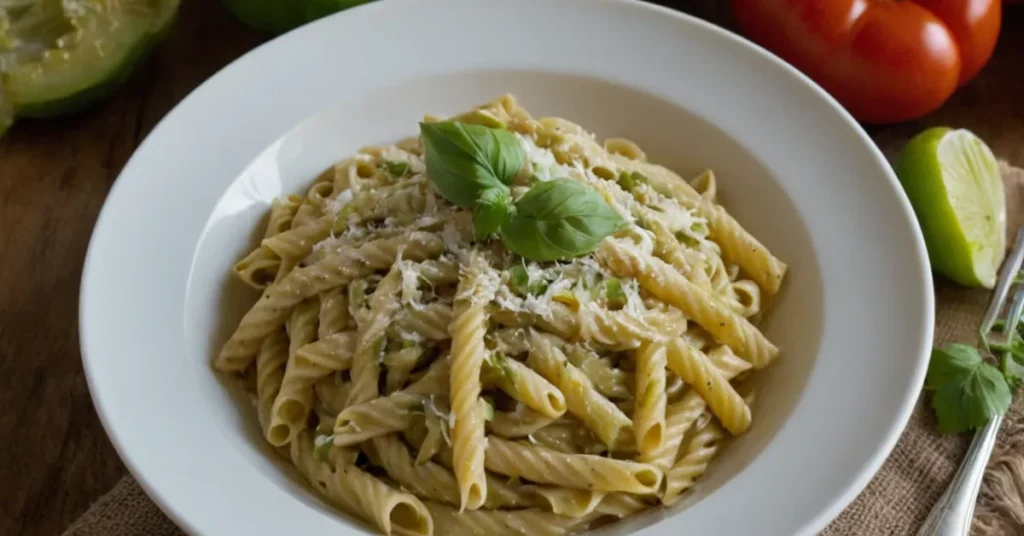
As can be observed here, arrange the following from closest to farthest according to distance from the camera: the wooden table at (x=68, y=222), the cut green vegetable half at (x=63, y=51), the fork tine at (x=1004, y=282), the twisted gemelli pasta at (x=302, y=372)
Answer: the twisted gemelli pasta at (x=302, y=372) → the wooden table at (x=68, y=222) → the fork tine at (x=1004, y=282) → the cut green vegetable half at (x=63, y=51)

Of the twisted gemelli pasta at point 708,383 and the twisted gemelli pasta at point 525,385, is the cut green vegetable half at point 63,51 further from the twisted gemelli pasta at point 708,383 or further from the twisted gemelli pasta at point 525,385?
the twisted gemelli pasta at point 708,383

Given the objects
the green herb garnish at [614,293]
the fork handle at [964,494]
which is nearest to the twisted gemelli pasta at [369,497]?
the green herb garnish at [614,293]

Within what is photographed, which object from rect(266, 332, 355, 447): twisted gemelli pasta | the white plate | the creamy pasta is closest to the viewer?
the white plate

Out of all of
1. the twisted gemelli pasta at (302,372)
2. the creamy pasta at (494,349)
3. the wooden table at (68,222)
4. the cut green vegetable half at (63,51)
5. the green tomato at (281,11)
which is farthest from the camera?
the green tomato at (281,11)

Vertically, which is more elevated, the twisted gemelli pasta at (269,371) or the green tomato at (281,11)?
the green tomato at (281,11)

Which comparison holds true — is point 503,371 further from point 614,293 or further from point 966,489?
point 966,489

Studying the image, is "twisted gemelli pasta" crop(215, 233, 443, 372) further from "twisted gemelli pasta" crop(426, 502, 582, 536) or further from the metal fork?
the metal fork

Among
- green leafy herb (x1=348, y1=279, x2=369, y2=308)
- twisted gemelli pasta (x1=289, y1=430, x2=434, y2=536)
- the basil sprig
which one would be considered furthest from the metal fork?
green leafy herb (x1=348, y1=279, x2=369, y2=308)

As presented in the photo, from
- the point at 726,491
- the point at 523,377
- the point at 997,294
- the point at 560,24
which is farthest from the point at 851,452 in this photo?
the point at 560,24
